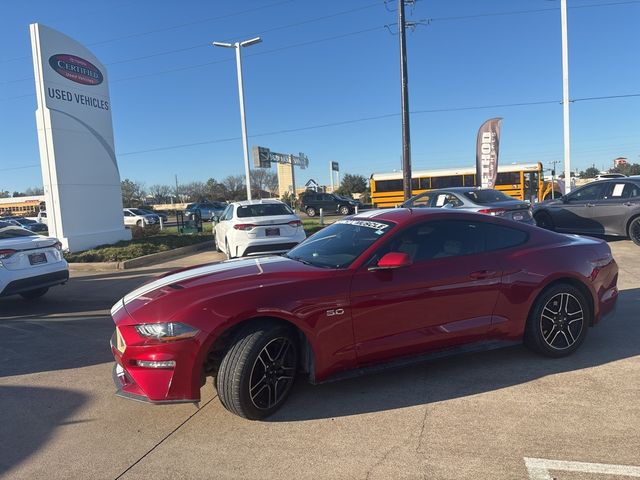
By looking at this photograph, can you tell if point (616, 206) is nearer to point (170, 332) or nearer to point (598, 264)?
point (598, 264)

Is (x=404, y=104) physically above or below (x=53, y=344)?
above

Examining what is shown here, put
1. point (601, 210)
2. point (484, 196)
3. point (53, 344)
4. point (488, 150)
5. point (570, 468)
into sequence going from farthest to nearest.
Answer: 1. point (488, 150)
2. point (601, 210)
3. point (484, 196)
4. point (53, 344)
5. point (570, 468)

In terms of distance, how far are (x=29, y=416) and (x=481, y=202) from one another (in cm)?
985

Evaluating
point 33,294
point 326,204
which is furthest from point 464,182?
point 33,294

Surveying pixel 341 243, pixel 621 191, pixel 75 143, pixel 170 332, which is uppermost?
pixel 75 143

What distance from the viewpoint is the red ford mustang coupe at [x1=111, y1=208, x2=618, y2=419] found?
346 cm

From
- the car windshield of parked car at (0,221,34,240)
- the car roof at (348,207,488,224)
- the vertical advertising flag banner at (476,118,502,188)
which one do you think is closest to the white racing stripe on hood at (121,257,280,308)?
the car roof at (348,207,488,224)

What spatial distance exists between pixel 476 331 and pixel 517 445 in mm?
1216

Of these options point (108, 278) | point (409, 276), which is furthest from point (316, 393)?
point (108, 278)

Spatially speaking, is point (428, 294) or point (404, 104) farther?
point (404, 104)

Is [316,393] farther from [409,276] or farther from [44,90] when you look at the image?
[44,90]

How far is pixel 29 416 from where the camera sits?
394 cm

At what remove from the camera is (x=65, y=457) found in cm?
326

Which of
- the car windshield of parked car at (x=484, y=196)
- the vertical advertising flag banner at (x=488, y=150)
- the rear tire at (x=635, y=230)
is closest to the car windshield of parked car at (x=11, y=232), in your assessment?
the car windshield of parked car at (x=484, y=196)
